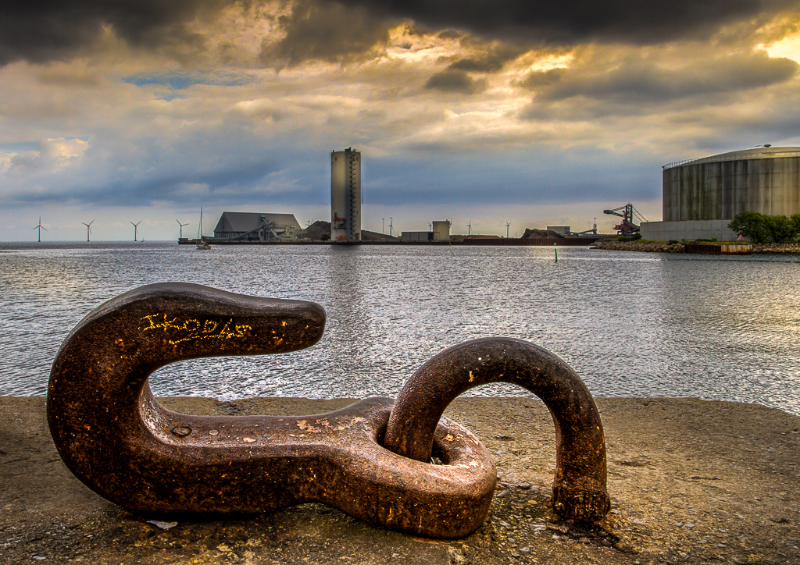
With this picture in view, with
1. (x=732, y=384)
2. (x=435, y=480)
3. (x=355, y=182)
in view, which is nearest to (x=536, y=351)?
(x=435, y=480)

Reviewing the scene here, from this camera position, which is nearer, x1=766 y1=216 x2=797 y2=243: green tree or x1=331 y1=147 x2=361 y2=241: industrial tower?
x1=766 y1=216 x2=797 y2=243: green tree

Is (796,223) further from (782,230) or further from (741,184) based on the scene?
(741,184)

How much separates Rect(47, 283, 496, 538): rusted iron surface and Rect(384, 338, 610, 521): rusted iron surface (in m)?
0.20

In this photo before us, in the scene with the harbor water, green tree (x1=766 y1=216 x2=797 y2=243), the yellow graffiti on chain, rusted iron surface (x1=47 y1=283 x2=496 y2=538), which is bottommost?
the harbor water

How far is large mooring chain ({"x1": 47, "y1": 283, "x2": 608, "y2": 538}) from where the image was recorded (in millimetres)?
2684

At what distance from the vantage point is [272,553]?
2.57 metres

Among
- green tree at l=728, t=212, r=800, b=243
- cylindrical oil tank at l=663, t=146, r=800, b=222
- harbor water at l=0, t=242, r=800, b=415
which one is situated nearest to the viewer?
harbor water at l=0, t=242, r=800, b=415

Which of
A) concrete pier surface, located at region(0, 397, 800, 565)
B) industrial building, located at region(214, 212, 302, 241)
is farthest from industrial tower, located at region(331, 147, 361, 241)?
concrete pier surface, located at region(0, 397, 800, 565)

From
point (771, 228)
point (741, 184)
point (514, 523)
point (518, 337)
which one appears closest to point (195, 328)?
point (514, 523)

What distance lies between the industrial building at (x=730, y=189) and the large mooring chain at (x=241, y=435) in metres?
Answer: 84.4

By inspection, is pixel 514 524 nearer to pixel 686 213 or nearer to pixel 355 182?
pixel 686 213

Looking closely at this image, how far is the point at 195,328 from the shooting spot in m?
2.74

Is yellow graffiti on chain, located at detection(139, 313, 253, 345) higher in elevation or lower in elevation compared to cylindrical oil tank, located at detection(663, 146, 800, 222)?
lower

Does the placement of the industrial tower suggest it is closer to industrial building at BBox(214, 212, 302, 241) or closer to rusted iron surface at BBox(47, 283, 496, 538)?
industrial building at BBox(214, 212, 302, 241)
